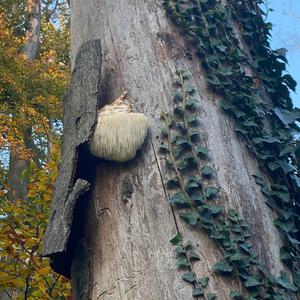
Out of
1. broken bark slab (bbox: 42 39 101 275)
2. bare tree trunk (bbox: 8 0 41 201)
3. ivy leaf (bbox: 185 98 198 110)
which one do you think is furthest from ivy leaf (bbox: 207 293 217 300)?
bare tree trunk (bbox: 8 0 41 201)

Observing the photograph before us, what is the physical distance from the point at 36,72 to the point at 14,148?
89.6 inches

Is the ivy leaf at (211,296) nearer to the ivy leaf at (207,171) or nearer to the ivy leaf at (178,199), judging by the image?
the ivy leaf at (178,199)

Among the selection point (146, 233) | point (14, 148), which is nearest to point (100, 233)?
point (146, 233)

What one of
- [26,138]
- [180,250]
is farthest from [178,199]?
[26,138]

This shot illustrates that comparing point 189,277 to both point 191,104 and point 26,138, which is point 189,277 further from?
point 26,138

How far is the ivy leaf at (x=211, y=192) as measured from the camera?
7.26 ft

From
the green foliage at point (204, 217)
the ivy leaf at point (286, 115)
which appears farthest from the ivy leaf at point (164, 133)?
the ivy leaf at point (286, 115)

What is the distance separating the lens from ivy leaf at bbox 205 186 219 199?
221 centimetres

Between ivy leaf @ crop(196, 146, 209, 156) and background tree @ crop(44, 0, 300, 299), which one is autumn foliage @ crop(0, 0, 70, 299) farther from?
ivy leaf @ crop(196, 146, 209, 156)

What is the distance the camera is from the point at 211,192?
2.22 m

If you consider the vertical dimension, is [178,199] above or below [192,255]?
above

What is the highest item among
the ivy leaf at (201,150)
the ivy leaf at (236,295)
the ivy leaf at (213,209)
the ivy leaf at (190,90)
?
the ivy leaf at (190,90)

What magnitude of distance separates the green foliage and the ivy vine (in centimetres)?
1

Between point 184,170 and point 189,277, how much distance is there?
1.36ft
